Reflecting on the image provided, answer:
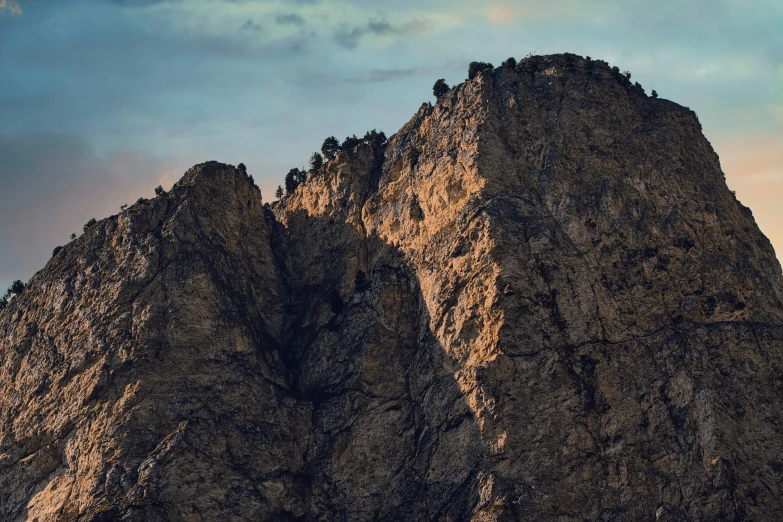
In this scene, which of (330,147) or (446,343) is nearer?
(446,343)

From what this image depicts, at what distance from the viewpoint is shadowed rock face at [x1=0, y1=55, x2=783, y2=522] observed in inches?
3036

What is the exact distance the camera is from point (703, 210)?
89.4 m

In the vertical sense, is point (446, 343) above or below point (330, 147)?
below

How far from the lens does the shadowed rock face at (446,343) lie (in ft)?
253

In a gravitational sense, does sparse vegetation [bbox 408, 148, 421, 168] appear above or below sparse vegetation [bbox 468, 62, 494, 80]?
below

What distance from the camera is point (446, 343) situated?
86.7 m

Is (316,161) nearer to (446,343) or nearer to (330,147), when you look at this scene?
(330,147)

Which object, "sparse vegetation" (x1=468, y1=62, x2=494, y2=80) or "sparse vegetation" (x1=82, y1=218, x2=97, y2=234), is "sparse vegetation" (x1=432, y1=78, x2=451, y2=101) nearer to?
"sparse vegetation" (x1=468, y1=62, x2=494, y2=80)

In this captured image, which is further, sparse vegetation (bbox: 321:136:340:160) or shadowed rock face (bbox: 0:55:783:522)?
sparse vegetation (bbox: 321:136:340:160)

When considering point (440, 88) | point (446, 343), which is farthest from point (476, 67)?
point (446, 343)

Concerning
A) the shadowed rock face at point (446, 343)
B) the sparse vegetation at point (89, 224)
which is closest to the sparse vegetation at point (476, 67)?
the shadowed rock face at point (446, 343)

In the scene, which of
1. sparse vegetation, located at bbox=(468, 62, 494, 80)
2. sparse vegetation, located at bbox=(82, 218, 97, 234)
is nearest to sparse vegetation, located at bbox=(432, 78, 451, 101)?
sparse vegetation, located at bbox=(468, 62, 494, 80)

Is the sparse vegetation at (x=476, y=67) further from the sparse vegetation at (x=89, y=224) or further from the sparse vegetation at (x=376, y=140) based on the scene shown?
the sparse vegetation at (x=89, y=224)

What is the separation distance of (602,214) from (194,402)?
140 feet
